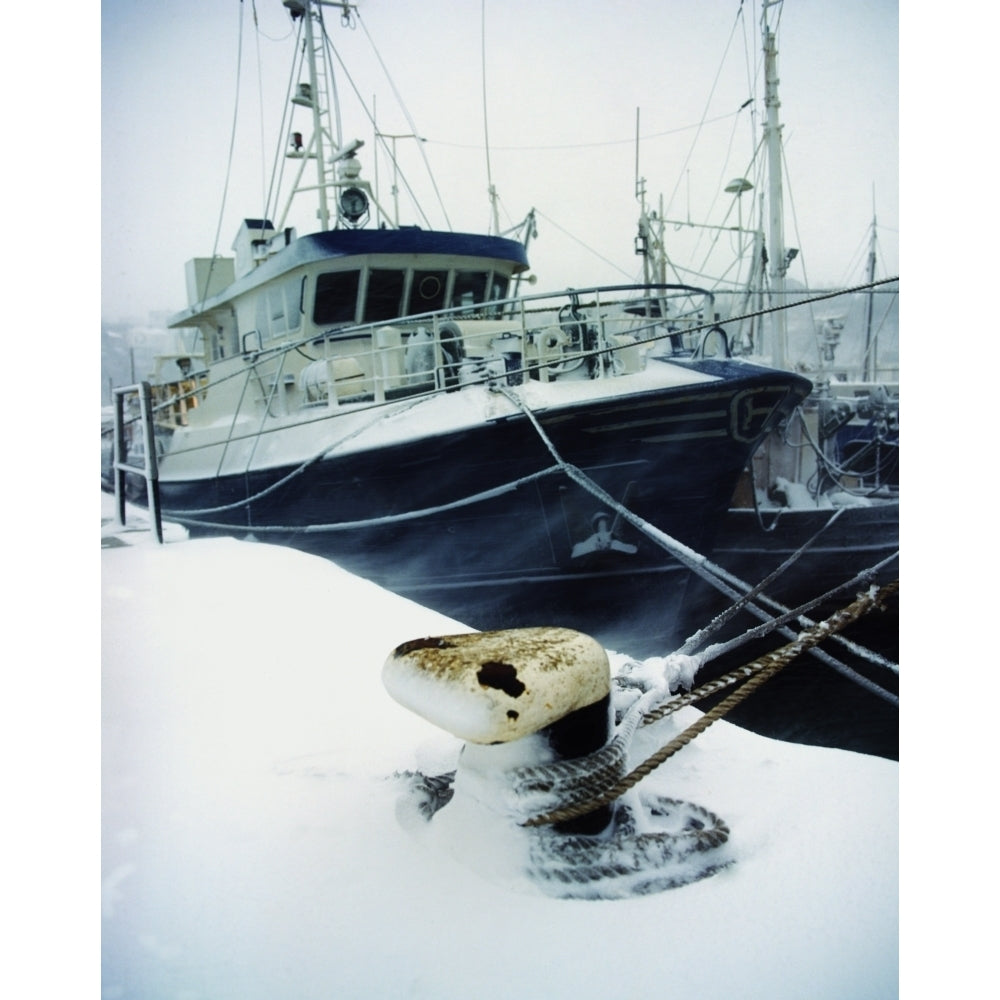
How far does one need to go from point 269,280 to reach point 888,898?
2413 millimetres

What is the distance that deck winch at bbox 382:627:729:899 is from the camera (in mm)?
1172

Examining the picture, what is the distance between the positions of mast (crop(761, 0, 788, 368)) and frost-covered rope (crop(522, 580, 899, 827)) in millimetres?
1067

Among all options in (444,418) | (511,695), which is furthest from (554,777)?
(444,418)

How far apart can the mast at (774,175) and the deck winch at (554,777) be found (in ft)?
4.93

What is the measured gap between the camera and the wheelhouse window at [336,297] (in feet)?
9.18

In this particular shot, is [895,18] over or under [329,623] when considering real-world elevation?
over

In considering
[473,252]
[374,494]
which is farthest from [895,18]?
[374,494]

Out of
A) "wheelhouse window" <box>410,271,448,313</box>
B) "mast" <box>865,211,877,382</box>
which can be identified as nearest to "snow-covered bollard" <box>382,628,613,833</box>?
"mast" <box>865,211,877,382</box>

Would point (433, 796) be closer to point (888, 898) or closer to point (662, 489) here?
point (888, 898)

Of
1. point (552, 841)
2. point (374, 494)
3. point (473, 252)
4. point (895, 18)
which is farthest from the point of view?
point (374, 494)

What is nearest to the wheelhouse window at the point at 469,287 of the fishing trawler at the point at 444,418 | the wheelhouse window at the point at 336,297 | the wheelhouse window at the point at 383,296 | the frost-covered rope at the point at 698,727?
the fishing trawler at the point at 444,418

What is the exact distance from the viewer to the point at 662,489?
7.56 ft

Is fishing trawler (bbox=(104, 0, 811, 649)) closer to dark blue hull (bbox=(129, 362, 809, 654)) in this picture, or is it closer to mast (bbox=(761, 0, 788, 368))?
dark blue hull (bbox=(129, 362, 809, 654))

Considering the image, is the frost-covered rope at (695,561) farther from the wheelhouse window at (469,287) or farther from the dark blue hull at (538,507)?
the wheelhouse window at (469,287)
